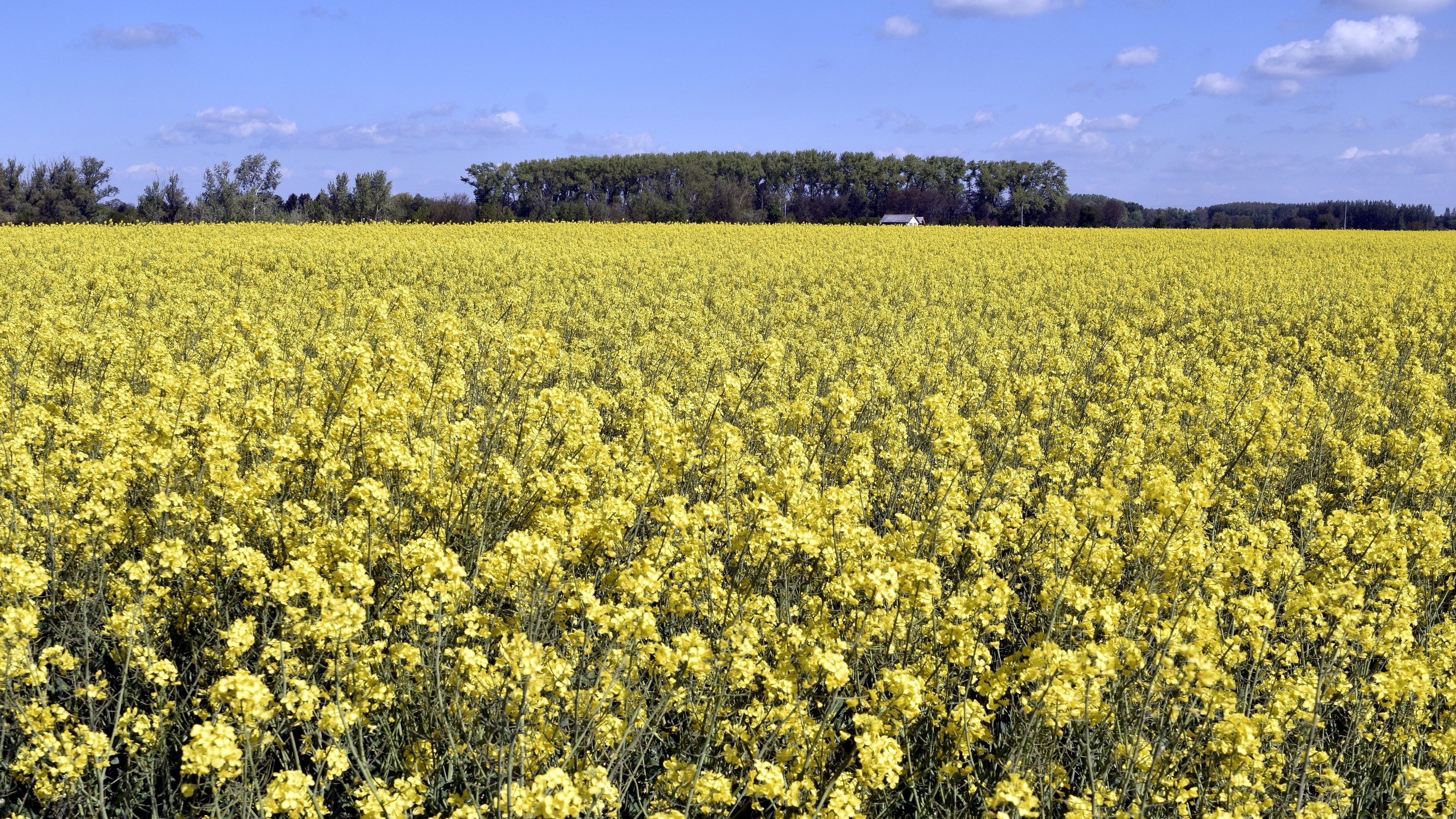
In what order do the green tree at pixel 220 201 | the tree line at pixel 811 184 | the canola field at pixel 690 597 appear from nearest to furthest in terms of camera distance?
the canola field at pixel 690 597, the green tree at pixel 220 201, the tree line at pixel 811 184

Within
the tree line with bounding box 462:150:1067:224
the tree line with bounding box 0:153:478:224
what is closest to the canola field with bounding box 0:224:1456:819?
the tree line with bounding box 0:153:478:224

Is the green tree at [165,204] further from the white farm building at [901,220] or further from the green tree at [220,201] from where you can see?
the white farm building at [901,220]

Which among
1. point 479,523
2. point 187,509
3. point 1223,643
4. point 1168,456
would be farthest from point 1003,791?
point 1168,456

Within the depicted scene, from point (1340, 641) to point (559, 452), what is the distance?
4.64 metres

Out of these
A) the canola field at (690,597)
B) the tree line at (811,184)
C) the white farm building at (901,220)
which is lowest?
the canola field at (690,597)

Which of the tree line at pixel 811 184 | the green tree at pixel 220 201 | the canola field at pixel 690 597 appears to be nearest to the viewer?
the canola field at pixel 690 597

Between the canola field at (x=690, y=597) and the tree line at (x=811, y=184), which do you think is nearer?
the canola field at (x=690, y=597)

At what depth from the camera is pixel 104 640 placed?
14.9 feet

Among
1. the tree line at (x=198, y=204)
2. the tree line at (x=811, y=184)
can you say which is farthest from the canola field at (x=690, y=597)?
the tree line at (x=811, y=184)

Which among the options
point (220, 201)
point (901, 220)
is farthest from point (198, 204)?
point (901, 220)

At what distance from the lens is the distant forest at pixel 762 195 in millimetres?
57656

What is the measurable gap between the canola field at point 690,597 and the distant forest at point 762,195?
2039 inches

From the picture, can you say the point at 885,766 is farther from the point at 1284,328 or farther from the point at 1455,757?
the point at 1284,328

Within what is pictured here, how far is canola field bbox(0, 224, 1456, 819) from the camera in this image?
3.33 metres
